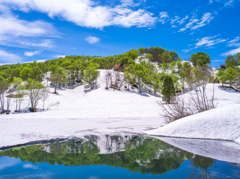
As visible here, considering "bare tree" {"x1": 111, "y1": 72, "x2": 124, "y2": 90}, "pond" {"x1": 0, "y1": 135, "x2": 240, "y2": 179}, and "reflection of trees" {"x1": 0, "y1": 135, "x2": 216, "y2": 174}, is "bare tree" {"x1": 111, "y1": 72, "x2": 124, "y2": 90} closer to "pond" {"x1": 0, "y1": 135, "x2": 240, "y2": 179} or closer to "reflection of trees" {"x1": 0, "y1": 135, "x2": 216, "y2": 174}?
"reflection of trees" {"x1": 0, "y1": 135, "x2": 216, "y2": 174}

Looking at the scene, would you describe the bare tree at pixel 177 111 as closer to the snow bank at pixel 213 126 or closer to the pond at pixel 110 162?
the snow bank at pixel 213 126

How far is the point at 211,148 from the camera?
8.36 m

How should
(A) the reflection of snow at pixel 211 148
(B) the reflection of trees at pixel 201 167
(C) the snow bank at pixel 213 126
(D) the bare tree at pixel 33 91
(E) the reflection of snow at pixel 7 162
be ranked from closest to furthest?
(B) the reflection of trees at pixel 201 167, (E) the reflection of snow at pixel 7 162, (A) the reflection of snow at pixel 211 148, (C) the snow bank at pixel 213 126, (D) the bare tree at pixel 33 91

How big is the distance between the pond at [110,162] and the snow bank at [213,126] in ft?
4.66

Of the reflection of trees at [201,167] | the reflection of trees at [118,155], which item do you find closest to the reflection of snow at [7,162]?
the reflection of trees at [118,155]

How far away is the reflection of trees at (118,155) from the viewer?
6.94m

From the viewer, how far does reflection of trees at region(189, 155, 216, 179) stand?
19.4 feet

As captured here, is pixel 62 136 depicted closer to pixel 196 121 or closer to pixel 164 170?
pixel 164 170

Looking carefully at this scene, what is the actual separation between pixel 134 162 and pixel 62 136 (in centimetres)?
620

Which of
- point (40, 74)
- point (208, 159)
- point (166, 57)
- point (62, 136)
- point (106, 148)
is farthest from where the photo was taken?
point (166, 57)

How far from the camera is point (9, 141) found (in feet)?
31.5

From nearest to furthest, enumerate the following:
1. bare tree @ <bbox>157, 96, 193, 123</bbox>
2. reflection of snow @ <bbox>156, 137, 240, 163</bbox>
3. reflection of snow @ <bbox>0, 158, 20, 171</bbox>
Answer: reflection of snow @ <bbox>0, 158, 20, 171</bbox> → reflection of snow @ <bbox>156, 137, 240, 163</bbox> → bare tree @ <bbox>157, 96, 193, 123</bbox>

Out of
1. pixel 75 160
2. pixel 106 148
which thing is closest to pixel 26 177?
pixel 75 160

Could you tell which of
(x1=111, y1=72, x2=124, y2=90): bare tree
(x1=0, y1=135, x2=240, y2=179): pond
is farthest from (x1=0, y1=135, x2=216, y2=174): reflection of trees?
(x1=111, y1=72, x2=124, y2=90): bare tree
